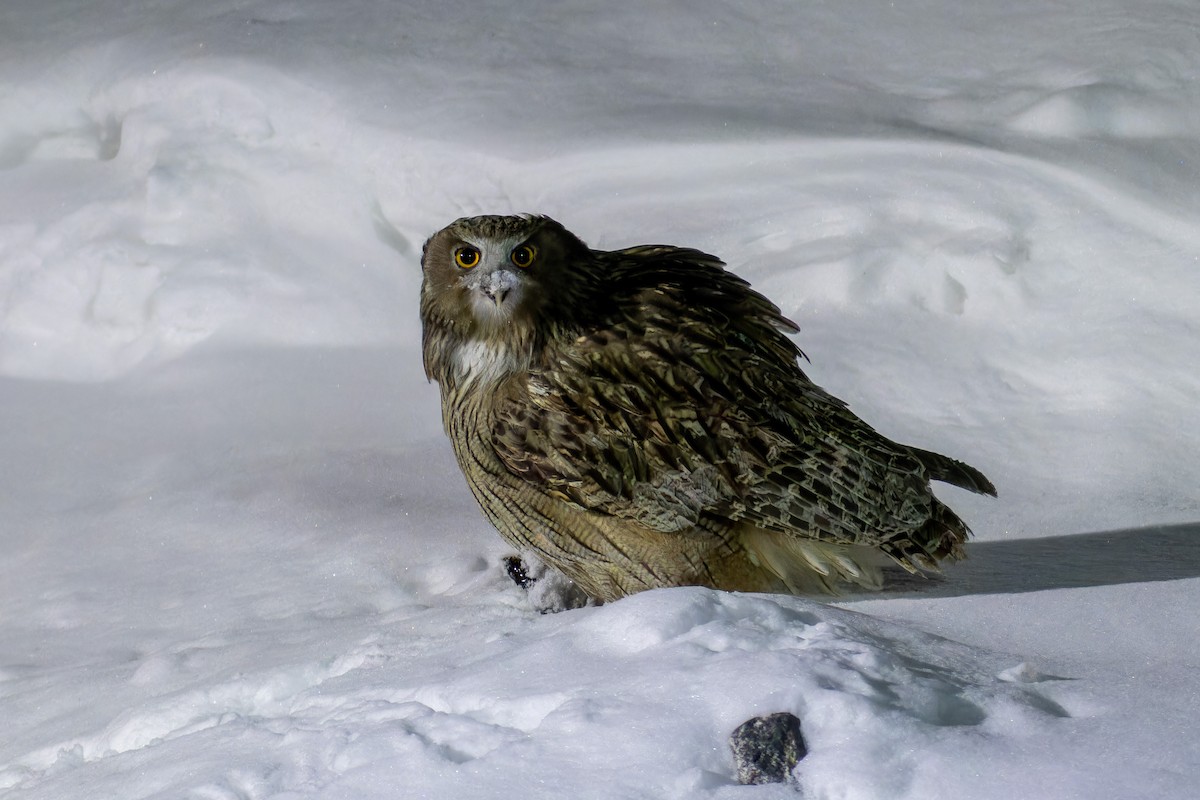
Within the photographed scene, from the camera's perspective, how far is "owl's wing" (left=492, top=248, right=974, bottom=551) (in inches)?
111

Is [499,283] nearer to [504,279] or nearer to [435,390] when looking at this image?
[504,279]

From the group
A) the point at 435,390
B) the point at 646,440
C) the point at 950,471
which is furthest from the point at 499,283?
the point at 435,390

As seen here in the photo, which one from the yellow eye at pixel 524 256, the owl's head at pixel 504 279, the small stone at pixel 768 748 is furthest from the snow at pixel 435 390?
the yellow eye at pixel 524 256

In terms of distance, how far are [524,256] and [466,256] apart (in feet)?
0.41

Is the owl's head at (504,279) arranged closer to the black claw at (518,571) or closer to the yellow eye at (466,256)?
the yellow eye at (466,256)

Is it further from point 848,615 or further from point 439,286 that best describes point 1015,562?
point 439,286

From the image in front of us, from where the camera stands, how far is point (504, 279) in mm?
2846

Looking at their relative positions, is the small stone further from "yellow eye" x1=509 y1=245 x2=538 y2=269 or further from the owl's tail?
"yellow eye" x1=509 y1=245 x2=538 y2=269

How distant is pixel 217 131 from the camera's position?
5.66 metres

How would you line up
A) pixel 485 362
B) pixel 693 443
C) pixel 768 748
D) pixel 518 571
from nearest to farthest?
pixel 768 748 < pixel 693 443 < pixel 485 362 < pixel 518 571

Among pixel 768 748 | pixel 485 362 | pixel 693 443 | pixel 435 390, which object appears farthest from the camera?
pixel 435 390

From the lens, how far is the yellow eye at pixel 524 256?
2.86m

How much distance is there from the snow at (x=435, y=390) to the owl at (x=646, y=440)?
8.5 inches

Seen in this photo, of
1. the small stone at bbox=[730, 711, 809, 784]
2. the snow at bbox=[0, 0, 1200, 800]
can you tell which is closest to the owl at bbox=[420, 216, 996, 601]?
the snow at bbox=[0, 0, 1200, 800]
